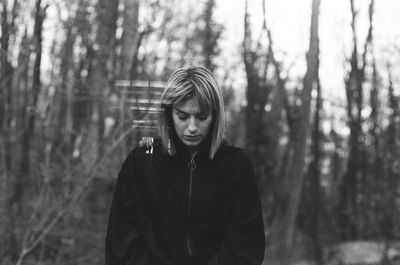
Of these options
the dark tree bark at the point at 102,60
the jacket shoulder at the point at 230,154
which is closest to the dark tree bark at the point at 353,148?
the dark tree bark at the point at 102,60

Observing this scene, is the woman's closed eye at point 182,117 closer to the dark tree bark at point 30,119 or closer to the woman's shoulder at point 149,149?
the woman's shoulder at point 149,149

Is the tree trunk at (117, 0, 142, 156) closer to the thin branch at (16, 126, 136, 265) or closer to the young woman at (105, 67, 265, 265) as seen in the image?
the thin branch at (16, 126, 136, 265)

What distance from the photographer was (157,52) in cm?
963

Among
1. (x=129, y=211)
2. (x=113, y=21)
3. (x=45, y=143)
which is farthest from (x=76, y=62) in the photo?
(x=129, y=211)

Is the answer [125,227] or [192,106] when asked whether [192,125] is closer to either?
[192,106]

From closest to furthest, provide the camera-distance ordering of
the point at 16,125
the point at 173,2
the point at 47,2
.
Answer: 1. the point at 47,2
2. the point at 173,2
3. the point at 16,125

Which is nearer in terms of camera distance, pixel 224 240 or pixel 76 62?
pixel 224 240

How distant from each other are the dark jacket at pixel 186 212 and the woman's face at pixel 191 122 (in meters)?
0.08

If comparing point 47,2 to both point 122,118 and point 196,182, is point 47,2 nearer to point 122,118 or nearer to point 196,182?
point 122,118

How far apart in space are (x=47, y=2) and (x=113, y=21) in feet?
8.21

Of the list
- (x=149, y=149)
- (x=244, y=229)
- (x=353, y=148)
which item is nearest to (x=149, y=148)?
(x=149, y=149)

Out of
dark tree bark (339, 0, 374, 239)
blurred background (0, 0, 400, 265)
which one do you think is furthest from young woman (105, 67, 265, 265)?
dark tree bark (339, 0, 374, 239)

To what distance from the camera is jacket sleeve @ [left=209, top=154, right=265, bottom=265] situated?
7.56ft

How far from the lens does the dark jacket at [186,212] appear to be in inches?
92.0
